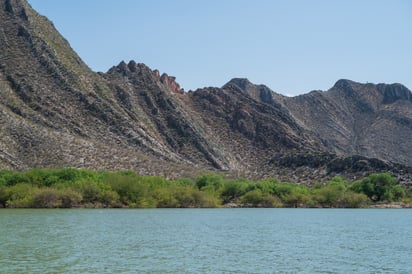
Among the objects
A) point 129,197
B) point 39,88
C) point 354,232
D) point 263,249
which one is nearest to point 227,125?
point 39,88

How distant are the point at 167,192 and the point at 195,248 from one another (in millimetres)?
65466

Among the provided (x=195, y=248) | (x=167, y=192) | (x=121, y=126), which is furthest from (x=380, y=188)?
(x=195, y=248)

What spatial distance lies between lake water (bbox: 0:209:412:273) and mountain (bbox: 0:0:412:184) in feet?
194

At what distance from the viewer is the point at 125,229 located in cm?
5472

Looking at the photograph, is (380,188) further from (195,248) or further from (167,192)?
(195,248)

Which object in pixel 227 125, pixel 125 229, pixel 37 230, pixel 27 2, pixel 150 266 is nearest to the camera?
pixel 150 266

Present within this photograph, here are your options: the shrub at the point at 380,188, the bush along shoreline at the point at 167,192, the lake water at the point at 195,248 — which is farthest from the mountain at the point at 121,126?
the lake water at the point at 195,248

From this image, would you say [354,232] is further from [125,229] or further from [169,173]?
[169,173]

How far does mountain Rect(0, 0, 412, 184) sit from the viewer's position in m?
117

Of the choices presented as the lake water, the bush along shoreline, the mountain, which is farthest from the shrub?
the lake water

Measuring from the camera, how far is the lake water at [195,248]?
32000 millimetres

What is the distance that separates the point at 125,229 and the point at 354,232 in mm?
23259

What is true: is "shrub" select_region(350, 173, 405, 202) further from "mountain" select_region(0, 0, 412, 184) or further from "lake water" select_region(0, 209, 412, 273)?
"lake water" select_region(0, 209, 412, 273)

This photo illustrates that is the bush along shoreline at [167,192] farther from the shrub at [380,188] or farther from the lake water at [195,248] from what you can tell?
the lake water at [195,248]
